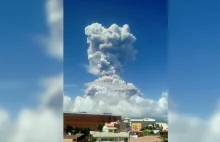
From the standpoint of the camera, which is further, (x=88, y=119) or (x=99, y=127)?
(x=99, y=127)

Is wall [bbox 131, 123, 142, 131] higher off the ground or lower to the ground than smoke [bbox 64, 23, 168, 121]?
lower

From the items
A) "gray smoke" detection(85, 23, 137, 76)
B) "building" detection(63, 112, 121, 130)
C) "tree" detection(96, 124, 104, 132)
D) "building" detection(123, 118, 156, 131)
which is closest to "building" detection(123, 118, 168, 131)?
"building" detection(123, 118, 156, 131)

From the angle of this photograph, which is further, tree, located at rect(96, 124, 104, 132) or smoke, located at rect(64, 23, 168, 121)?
tree, located at rect(96, 124, 104, 132)

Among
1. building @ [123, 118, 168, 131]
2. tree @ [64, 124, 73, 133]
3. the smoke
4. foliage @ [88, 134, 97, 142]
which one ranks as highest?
the smoke

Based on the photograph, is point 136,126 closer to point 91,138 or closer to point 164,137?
point 164,137

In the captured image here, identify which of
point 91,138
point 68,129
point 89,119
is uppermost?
point 89,119

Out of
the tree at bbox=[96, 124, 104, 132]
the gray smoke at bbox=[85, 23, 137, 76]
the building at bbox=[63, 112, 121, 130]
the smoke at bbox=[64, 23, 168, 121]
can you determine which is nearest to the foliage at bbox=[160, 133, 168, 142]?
the smoke at bbox=[64, 23, 168, 121]

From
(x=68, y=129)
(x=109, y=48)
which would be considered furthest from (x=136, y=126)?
(x=109, y=48)

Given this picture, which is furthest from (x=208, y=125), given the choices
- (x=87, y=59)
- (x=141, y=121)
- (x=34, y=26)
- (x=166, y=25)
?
(x=34, y=26)

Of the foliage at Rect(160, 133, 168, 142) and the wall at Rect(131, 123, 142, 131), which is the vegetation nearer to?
the wall at Rect(131, 123, 142, 131)

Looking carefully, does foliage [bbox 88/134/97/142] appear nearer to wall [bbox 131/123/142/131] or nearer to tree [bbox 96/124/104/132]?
tree [bbox 96/124/104/132]
